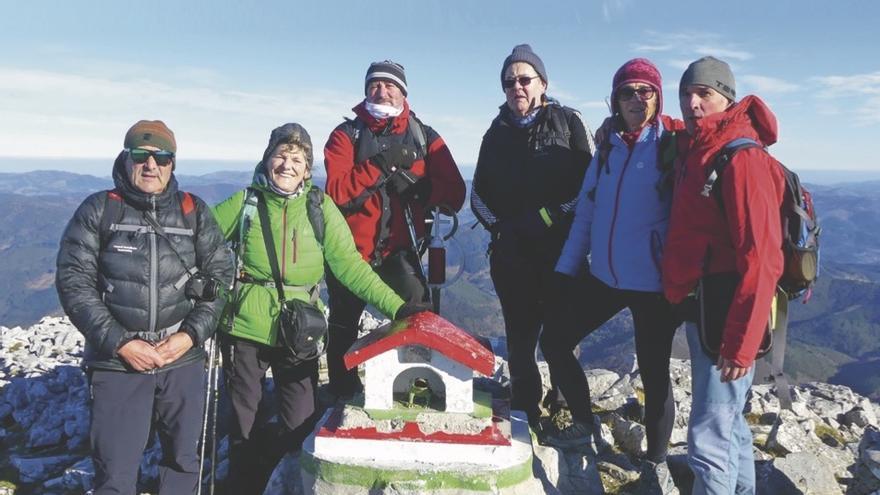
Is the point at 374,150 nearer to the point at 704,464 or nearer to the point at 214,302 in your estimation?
the point at 214,302

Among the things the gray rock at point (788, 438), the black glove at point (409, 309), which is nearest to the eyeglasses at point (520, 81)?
the black glove at point (409, 309)

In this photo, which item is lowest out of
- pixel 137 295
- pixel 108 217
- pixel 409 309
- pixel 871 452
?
pixel 871 452

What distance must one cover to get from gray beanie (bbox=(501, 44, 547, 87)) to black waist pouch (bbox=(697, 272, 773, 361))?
323 cm

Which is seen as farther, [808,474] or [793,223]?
[808,474]

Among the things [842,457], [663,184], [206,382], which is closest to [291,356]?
[206,382]

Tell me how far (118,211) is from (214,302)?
1181 mm

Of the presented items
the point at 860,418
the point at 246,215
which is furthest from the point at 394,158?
the point at 860,418

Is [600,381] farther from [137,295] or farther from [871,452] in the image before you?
[137,295]

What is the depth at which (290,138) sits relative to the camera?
6117 millimetres

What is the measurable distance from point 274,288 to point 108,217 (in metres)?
1.68

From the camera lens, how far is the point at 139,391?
5.61 metres

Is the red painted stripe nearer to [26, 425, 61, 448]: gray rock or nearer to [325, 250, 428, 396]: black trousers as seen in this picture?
[325, 250, 428, 396]: black trousers

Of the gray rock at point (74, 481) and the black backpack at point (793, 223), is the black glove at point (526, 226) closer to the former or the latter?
the black backpack at point (793, 223)

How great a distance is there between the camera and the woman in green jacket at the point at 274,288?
6.24 m
